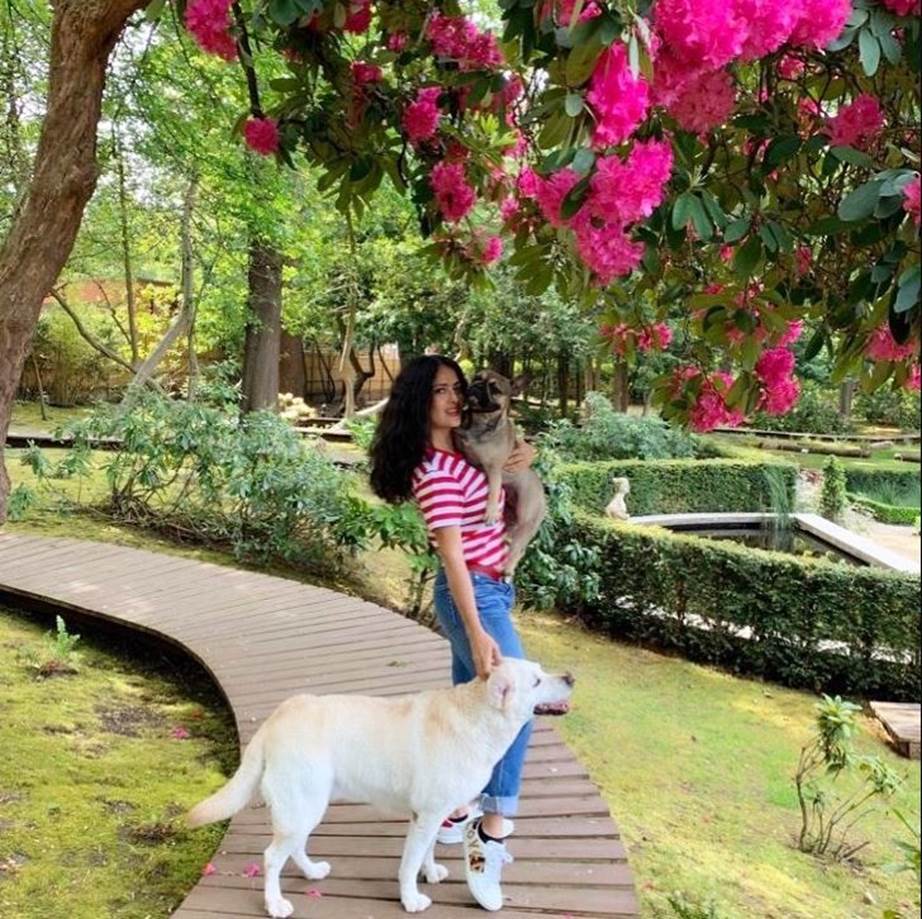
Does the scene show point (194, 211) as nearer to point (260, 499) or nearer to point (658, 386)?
point (260, 499)

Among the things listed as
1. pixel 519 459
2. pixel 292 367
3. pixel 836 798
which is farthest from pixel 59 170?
pixel 292 367

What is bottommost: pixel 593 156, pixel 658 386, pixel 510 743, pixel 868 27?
pixel 510 743

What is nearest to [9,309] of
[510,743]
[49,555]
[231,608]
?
[510,743]

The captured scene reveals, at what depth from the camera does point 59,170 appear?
6.66 ft

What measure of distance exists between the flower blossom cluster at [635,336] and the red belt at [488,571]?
0.90 m

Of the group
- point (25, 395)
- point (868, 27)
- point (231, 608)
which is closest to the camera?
point (868, 27)

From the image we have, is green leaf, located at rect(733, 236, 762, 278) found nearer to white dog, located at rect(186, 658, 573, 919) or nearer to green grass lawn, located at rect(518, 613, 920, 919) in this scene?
white dog, located at rect(186, 658, 573, 919)

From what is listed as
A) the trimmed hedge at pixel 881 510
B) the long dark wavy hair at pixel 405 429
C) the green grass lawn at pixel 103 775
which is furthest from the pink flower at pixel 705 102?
the trimmed hedge at pixel 881 510

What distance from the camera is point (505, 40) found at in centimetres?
162

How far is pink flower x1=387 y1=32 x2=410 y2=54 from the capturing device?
259 cm

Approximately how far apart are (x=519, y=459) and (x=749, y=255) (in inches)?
37.1

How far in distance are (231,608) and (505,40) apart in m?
3.84

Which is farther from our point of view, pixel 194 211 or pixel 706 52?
pixel 194 211

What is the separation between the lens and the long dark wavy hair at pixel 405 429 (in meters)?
2.24
